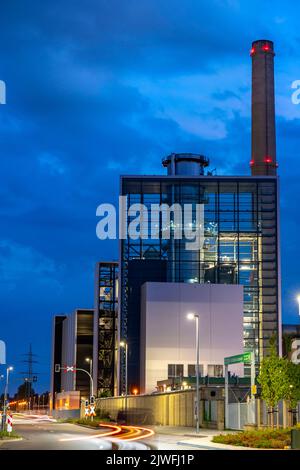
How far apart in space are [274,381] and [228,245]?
7715 centimetres

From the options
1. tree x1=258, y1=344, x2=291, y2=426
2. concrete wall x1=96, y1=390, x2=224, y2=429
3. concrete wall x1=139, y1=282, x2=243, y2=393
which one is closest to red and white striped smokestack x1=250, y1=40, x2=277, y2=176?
concrete wall x1=139, y1=282, x2=243, y2=393

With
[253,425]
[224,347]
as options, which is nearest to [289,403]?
[253,425]

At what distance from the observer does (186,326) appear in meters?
A: 112

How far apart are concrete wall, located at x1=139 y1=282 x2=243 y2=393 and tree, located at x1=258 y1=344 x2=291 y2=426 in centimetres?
6313

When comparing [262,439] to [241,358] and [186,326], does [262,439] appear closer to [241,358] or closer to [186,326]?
[241,358]

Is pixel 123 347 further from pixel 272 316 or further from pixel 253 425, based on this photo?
pixel 253 425

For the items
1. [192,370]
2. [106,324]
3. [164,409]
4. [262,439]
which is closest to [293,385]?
[262,439]

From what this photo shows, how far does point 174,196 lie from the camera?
124812 millimetres

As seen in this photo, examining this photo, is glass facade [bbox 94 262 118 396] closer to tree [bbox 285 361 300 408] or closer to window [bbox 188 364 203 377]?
window [bbox 188 364 203 377]

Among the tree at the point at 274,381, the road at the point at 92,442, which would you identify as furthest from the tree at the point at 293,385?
the road at the point at 92,442

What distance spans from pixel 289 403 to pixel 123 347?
73260 millimetres

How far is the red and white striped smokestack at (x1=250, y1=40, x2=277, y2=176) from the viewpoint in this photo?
125m

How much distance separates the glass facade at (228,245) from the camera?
400ft

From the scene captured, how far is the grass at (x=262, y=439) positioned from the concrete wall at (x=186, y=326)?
69.9m
